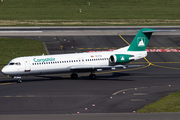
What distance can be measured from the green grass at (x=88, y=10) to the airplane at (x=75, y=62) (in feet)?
165

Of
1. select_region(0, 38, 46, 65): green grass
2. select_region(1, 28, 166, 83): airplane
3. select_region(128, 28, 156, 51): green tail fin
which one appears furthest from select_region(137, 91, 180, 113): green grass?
select_region(0, 38, 46, 65): green grass

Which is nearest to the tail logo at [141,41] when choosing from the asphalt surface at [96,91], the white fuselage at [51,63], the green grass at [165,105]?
the white fuselage at [51,63]

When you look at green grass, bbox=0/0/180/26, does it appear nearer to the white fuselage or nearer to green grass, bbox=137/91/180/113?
the white fuselage

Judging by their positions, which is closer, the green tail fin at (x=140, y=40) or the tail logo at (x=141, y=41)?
the green tail fin at (x=140, y=40)

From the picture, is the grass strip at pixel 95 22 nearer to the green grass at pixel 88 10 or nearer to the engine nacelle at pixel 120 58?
the green grass at pixel 88 10

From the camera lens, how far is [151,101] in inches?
1309

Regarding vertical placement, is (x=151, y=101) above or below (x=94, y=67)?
below

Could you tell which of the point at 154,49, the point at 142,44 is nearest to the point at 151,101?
the point at 142,44

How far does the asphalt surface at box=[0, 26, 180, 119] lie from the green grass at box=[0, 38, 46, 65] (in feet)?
46.8


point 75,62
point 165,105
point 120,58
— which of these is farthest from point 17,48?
point 165,105

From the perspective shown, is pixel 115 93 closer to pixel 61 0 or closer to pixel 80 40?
pixel 80 40

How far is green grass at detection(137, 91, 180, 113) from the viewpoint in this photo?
96.1ft

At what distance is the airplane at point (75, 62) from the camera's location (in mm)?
41375

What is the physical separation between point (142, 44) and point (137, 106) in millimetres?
18163
